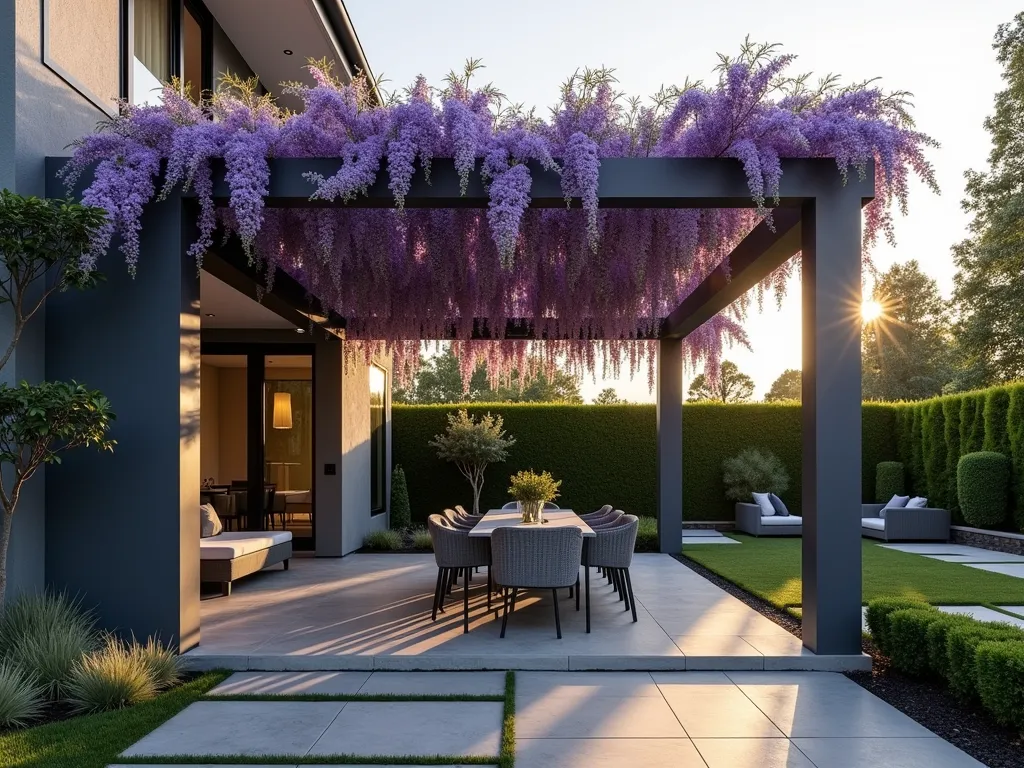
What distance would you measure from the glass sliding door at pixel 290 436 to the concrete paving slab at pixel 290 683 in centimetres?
519

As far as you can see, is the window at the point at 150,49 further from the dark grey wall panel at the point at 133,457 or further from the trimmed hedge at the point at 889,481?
the trimmed hedge at the point at 889,481

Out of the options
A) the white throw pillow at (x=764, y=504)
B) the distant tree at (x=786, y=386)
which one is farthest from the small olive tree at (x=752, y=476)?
the distant tree at (x=786, y=386)

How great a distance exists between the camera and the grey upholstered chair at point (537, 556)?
5.20 metres

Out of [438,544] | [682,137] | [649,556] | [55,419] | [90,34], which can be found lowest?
[649,556]

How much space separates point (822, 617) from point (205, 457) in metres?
7.77

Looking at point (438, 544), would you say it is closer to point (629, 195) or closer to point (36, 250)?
point (629, 195)

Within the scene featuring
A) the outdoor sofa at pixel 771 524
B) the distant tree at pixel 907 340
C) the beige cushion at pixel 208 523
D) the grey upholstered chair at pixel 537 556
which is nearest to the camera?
the grey upholstered chair at pixel 537 556

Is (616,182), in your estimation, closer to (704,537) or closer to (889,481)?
(704,537)

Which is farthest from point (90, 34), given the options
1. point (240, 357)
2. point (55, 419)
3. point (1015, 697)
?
point (1015, 697)

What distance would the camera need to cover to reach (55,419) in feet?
12.5

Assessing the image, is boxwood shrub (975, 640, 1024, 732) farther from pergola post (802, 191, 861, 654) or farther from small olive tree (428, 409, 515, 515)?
small olive tree (428, 409, 515, 515)

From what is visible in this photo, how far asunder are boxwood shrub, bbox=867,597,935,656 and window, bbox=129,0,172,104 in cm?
565

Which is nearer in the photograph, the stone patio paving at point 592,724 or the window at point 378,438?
the stone patio paving at point 592,724

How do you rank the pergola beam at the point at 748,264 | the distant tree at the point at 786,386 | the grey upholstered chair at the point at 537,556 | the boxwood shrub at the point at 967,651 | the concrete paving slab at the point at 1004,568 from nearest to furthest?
the boxwood shrub at the point at 967,651 → the pergola beam at the point at 748,264 → the grey upholstered chair at the point at 537,556 → the concrete paving slab at the point at 1004,568 → the distant tree at the point at 786,386
